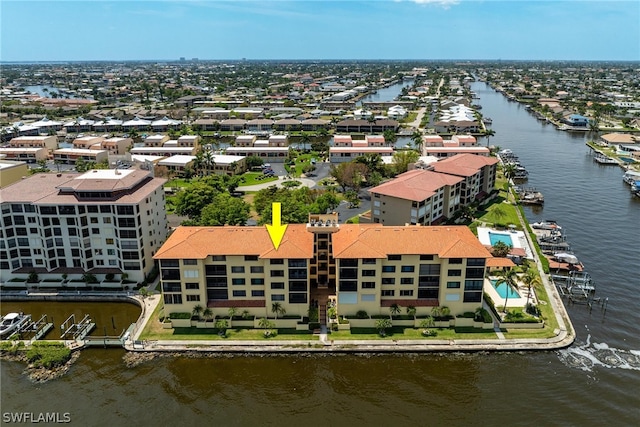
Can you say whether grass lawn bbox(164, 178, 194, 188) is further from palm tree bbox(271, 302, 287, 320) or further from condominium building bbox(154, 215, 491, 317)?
palm tree bbox(271, 302, 287, 320)

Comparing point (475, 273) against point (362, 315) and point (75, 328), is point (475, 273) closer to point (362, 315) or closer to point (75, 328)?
point (362, 315)

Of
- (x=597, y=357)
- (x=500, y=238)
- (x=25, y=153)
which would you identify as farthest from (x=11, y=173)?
(x=597, y=357)

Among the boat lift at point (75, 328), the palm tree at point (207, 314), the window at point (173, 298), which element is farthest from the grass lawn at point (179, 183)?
the palm tree at point (207, 314)

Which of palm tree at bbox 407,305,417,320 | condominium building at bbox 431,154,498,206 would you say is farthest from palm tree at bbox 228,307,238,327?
condominium building at bbox 431,154,498,206

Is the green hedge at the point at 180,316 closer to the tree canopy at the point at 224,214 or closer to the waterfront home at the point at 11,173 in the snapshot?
the tree canopy at the point at 224,214

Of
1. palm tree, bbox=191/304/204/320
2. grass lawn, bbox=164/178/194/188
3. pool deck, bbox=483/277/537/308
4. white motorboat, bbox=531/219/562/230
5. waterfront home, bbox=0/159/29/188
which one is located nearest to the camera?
palm tree, bbox=191/304/204/320

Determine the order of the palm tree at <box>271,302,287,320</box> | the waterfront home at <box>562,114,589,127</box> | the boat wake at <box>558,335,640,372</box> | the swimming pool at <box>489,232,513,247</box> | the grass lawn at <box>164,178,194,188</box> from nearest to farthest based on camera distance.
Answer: the boat wake at <box>558,335,640,372</box> → the palm tree at <box>271,302,287,320</box> → the swimming pool at <box>489,232,513,247</box> → the grass lawn at <box>164,178,194,188</box> → the waterfront home at <box>562,114,589,127</box>

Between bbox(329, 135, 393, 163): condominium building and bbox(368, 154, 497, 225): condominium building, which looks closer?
bbox(368, 154, 497, 225): condominium building
